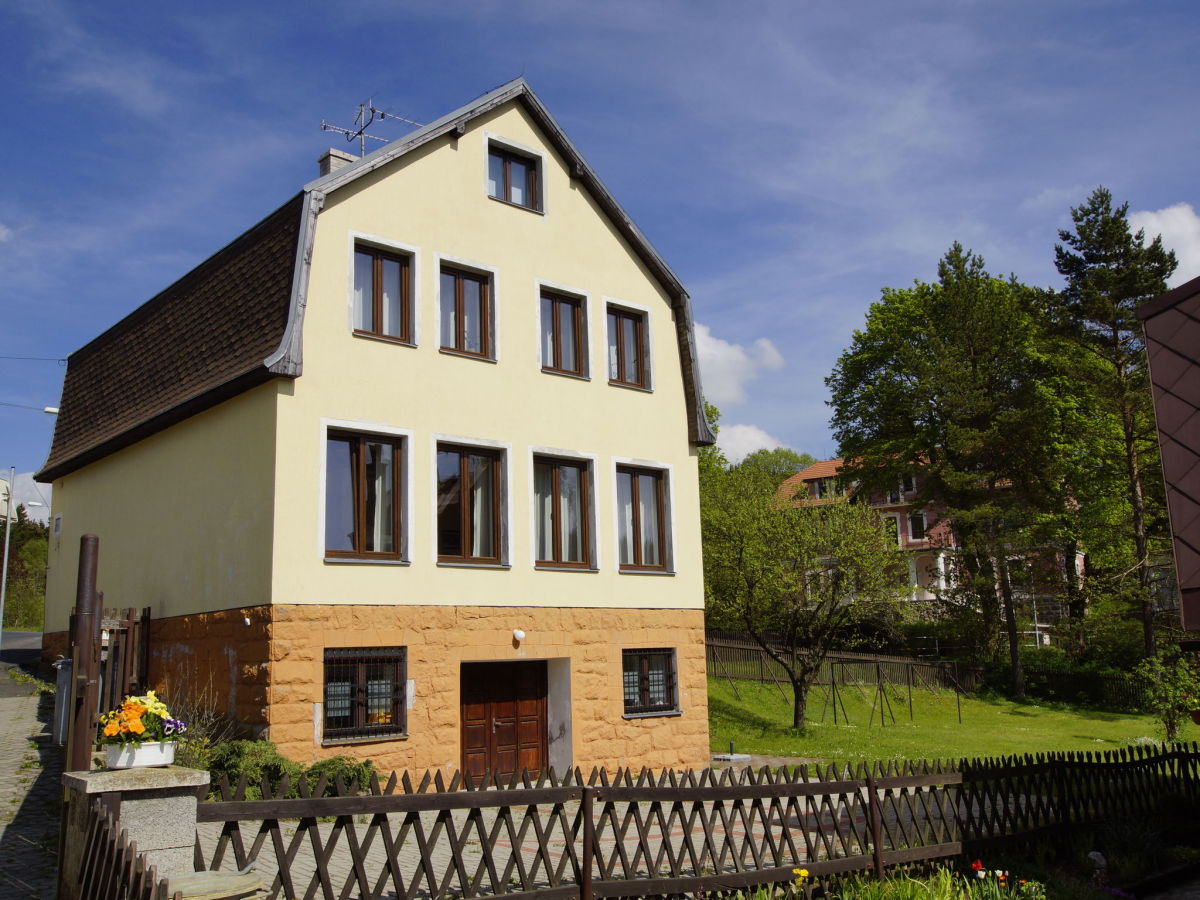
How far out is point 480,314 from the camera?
55.6ft

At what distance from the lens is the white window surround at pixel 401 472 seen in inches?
563

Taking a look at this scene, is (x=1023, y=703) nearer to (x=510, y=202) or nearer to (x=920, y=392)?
(x=920, y=392)

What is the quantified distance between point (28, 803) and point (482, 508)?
7.32m

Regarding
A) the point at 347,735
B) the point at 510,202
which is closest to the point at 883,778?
the point at 347,735

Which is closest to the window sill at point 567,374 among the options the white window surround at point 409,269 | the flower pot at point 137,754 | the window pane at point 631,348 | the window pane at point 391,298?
the window pane at point 631,348

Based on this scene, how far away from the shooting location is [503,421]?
54.5 feet

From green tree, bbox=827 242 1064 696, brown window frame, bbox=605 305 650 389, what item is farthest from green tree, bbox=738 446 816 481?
brown window frame, bbox=605 305 650 389

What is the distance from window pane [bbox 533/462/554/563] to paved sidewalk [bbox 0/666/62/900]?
7.50m

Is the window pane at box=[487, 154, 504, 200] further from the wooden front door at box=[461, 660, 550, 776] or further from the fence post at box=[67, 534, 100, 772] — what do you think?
the fence post at box=[67, 534, 100, 772]

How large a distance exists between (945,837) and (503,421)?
9.10 m

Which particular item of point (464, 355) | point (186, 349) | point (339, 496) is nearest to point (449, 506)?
point (339, 496)

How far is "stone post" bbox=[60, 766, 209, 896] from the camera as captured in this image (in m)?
6.30

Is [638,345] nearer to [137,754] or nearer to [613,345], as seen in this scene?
[613,345]

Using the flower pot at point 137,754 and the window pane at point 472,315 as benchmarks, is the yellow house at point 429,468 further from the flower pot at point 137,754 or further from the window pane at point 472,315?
the flower pot at point 137,754
